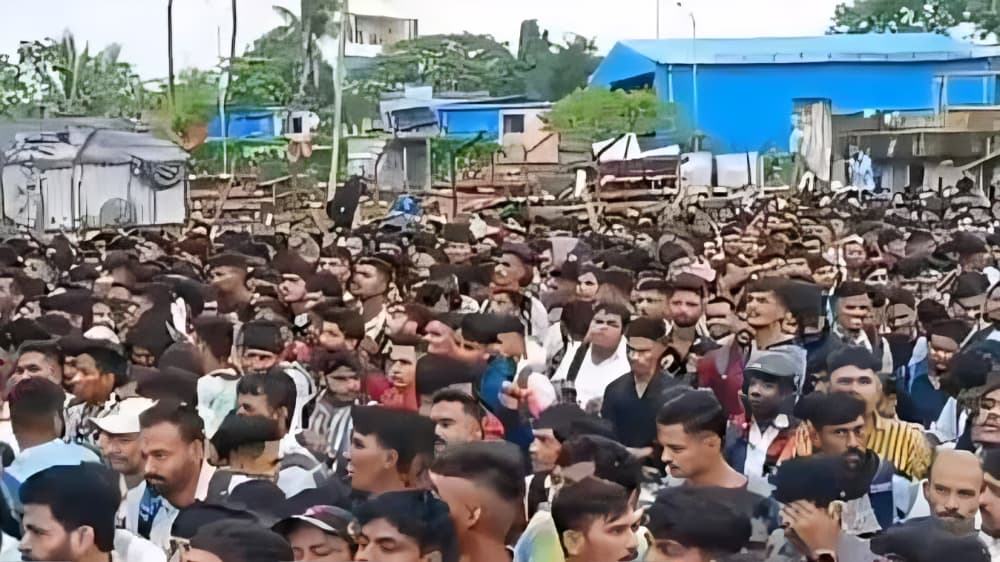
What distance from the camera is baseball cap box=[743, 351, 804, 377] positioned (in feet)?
11.4

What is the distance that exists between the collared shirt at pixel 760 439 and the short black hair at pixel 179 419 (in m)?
1.25

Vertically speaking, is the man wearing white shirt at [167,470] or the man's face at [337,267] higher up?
the man's face at [337,267]

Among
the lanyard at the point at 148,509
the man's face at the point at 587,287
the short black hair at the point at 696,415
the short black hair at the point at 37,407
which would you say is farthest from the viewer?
the man's face at the point at 587,287

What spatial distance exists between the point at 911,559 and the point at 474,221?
7.72m

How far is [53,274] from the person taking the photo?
259 inches

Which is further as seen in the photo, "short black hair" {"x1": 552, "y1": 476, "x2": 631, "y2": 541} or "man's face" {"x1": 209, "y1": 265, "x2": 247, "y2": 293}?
"man's face" {"x1": 209, "y1": 265, "x2": 247, "y2": 293}

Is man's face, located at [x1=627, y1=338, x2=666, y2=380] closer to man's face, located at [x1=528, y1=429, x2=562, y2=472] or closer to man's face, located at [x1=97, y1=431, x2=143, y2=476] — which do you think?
man's face, located at [x1=528, y1=429, x2=562, y2=472]

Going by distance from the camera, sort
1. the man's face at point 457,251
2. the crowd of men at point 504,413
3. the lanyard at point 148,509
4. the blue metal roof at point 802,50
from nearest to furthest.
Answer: the crowd of men at point 504,413 → the lanyard at point 148,509 → the man's face at point 457,251 → the blue metal roof at point 802,50

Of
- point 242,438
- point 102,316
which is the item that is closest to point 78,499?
point 242,438

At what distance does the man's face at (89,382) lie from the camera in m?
3.58

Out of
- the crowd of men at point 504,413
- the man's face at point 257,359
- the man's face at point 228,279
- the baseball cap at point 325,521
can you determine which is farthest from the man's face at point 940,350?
the man's face at point 228,279

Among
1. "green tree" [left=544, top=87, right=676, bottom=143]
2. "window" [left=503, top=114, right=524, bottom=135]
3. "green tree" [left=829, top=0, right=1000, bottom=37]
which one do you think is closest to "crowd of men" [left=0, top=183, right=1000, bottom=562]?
"green tree" [left=544, top=87, right=676, bottom=143]

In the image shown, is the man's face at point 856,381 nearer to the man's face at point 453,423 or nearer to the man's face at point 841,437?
the man's face at point 841,437

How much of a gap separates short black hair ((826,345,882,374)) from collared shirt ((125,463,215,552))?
1543 mm
